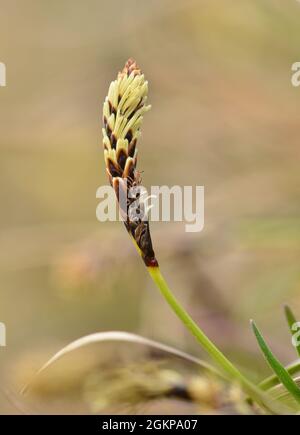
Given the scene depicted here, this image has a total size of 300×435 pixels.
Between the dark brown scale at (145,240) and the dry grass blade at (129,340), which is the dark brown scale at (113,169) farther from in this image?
the dry grass blade at (129,340)

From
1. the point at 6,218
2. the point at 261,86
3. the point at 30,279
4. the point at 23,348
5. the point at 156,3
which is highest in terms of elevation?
the point at 156,3

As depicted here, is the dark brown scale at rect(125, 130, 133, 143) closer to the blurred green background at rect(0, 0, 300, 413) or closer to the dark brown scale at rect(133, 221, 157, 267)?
the dark brown scale at rect(133, 221, 157, 267)

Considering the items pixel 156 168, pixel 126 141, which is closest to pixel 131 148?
pixel 126 141

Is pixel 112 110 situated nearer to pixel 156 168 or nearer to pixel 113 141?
pixel 113 141

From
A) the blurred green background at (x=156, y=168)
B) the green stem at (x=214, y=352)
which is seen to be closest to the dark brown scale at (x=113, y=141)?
the green stem at (x=214, y=352)

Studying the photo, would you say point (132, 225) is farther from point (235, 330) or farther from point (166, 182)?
point (166, 182)

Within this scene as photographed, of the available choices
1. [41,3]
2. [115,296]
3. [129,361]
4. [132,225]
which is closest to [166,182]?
[115,296]
